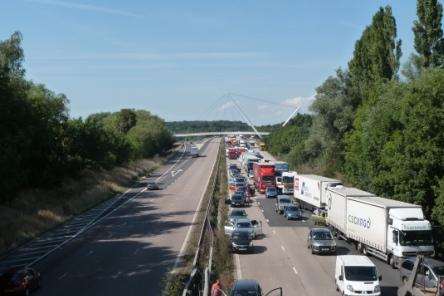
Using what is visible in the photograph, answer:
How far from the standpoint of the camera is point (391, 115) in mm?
50875

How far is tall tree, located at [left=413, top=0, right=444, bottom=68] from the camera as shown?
5569cm

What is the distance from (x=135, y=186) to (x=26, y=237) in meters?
49.1

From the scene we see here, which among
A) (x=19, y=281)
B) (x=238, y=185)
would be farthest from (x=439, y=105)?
(x=238, y=185)

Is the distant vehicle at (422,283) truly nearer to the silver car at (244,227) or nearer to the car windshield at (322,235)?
the car windshield at (322,235)

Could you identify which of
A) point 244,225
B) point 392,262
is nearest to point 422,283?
point 392,262

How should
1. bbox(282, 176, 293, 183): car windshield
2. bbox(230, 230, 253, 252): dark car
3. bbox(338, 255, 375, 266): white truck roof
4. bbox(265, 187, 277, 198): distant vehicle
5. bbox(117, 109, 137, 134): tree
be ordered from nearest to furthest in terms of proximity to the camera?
bbox(338, 255, 375, 266): white truck roof
bbox(230, 230, 253, 252): dark car
bbox(282, 176, 293, 183): car windshield
bbox(265, 187, 277, 198): distant vehicle
bbox(117, 109, 137, 134): tree

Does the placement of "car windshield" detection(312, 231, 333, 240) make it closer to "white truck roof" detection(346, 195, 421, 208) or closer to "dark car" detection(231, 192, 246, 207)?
"white truck roof" detection(346, 195, 421, 208)

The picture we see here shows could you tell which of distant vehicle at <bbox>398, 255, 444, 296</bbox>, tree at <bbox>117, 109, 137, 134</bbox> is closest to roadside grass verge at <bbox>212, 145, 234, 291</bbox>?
distant vehicle at <bbox>398, 255, 444, 296</bbox>

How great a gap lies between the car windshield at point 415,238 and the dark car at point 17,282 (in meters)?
18.3

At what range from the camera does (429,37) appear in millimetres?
55875

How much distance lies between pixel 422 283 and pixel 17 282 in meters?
17.2

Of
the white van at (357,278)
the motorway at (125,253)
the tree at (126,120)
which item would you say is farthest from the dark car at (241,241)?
the tree at (126,120)

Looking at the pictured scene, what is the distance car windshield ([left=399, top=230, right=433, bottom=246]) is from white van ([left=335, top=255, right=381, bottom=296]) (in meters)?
5.57

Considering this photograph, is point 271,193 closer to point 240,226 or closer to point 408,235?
point 240,226
